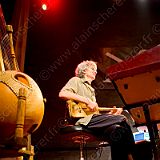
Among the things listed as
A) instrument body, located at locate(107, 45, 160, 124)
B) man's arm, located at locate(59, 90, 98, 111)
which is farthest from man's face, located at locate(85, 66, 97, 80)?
instrument body, located at locate(107, 45, 160, 124)

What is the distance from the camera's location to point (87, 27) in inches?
198

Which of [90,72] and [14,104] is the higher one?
[90,72]

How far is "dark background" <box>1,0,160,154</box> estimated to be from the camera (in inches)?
179

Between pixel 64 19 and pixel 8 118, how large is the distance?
368 centimetres

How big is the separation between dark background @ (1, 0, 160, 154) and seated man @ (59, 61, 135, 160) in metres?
1.41

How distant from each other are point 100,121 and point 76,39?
2.63 m

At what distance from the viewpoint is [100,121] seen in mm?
A: 2605

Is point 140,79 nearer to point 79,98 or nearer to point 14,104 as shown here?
point 14,104

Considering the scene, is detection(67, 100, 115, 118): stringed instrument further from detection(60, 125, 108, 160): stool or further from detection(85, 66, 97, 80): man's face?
detection(85, 66, 97, 80): man's face

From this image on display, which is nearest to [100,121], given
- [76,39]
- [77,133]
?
[77,133]

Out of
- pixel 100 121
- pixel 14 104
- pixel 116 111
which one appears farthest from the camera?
pixel 116 111

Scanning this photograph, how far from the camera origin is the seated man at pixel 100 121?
93.0 inches

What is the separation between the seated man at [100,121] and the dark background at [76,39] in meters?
1.41

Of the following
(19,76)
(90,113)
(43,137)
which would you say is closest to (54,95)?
(43,137)
